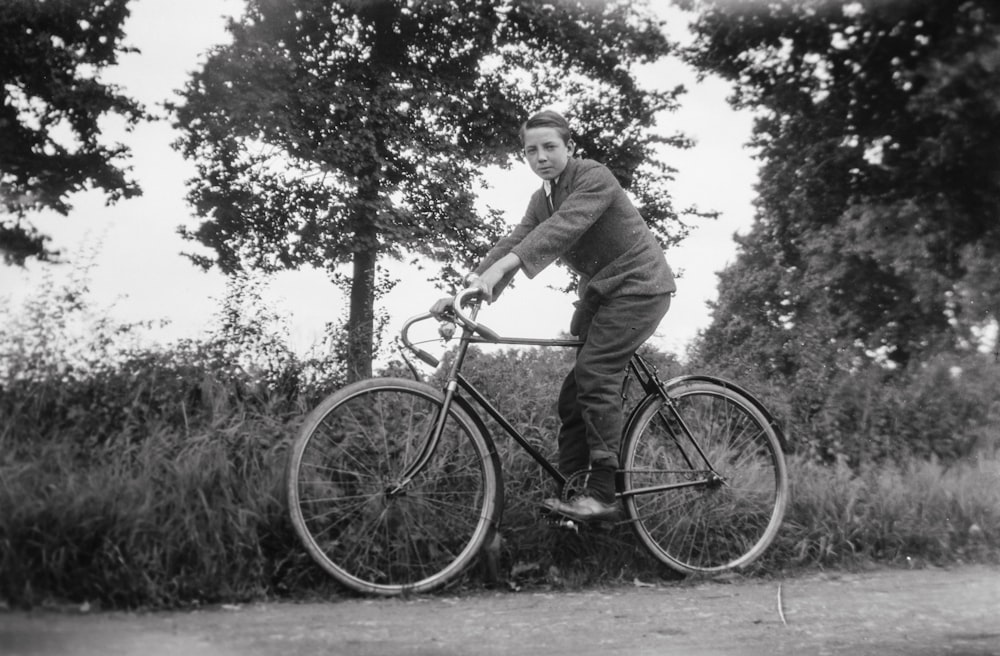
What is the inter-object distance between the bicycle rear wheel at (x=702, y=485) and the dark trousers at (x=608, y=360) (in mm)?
238

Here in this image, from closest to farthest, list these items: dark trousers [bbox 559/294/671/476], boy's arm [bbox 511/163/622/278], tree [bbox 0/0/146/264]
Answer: boy's arm [bbox 511/163/622/278] → dark trousers [bbox 559/294/671/476] → tree [bbox 0/0/146/264]

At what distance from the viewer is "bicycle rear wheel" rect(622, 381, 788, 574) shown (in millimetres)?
3930

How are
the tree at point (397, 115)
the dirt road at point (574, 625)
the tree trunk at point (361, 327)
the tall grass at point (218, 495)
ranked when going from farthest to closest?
the tree at point (397, 115) → the tree trunk at point (361, 327) → the tall grass at point (218, 495) → the dirt road at point (574, 625)

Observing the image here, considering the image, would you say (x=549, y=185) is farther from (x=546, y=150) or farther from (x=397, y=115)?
(x=397, y=115)

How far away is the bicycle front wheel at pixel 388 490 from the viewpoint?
130 inches

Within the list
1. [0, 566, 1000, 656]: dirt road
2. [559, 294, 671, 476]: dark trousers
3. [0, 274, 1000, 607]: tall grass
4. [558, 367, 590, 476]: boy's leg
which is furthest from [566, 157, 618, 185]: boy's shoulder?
[0, 566, 1000, 656]: dirt road

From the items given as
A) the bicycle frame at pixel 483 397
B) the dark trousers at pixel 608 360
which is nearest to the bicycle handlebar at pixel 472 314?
the bicycle frame at pixel 483 397

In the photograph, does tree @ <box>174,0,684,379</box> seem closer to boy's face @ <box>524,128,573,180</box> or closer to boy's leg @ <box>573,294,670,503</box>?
boy's face @ <box>524,128,573,180</box>

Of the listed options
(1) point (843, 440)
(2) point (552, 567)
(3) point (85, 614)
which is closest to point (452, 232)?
(1) point (843, 440)

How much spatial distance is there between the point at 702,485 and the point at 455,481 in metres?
1.18

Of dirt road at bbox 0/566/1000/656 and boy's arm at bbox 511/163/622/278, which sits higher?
boy's arm at bbox 511/163/622/278

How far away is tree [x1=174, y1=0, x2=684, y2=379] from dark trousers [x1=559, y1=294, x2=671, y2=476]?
5623 mm

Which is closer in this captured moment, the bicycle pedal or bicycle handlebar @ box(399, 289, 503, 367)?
bicycle handlebar @ box(399, 289, 503, 367)

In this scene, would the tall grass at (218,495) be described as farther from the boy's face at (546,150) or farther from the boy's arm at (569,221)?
the boy's face at (546,150)
